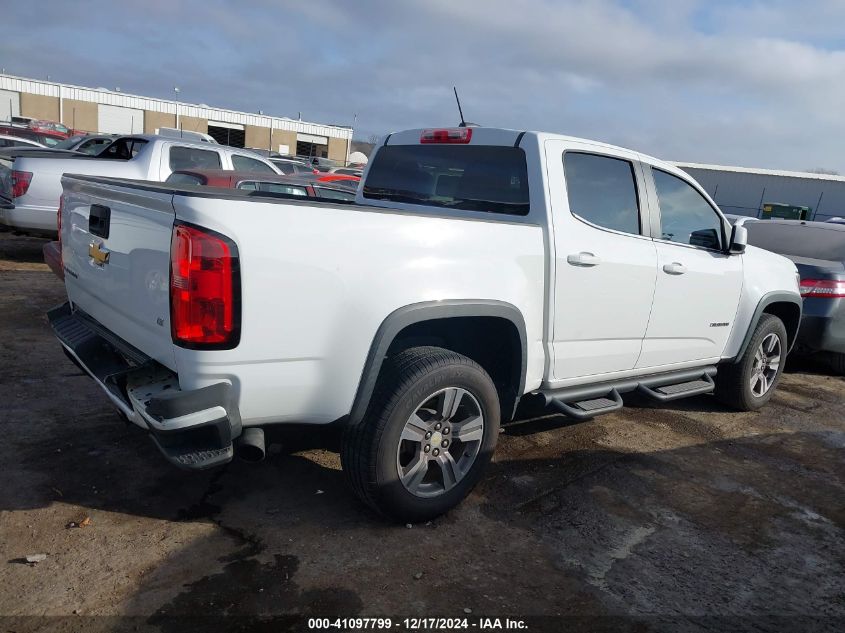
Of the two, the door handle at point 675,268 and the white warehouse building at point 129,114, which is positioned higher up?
the white warehouse building at point 129,114

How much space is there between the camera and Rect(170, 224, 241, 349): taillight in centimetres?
242

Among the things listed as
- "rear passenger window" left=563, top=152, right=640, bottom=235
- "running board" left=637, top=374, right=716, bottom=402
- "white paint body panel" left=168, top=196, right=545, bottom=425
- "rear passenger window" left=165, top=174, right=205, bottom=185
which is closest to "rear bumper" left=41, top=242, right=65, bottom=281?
"white paint body panel" left=168, top=196, right=545, bottom=425

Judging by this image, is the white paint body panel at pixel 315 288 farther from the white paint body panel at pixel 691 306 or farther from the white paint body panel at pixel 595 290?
the white paint body panel at pixel 691 306

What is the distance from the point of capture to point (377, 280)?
281 cm

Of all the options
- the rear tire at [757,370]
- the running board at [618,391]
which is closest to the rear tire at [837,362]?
the rear tire at [757,370]

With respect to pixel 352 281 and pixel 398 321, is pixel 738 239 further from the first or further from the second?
pixel 352 281

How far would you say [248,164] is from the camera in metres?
10.0

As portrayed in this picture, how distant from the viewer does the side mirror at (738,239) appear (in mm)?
4695

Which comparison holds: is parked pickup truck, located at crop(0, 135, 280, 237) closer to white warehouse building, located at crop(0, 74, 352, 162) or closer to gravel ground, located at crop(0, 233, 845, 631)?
gravel ground, located at crop(0, 233, 845, 631)

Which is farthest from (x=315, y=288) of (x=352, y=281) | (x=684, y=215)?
(x=684, y=215)

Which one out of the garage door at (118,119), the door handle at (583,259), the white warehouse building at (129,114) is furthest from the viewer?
the garage door at (118,119)

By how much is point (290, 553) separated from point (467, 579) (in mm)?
794

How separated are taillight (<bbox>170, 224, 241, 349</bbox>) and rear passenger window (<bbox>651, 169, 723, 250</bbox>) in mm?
3004

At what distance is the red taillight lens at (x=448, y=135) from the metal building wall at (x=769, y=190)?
144ft
